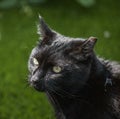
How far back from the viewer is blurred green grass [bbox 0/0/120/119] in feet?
12.3

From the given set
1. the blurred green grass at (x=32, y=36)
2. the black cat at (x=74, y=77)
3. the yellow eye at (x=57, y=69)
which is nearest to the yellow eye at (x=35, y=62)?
the black cat at (x=74, y=77)

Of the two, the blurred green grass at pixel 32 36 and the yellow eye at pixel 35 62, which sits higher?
the yellow eye at pixel 35 62

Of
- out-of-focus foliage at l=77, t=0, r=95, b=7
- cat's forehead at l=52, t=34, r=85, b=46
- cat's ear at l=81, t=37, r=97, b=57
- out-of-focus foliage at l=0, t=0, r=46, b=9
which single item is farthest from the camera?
out-of-focus foliage at l=0, t=0, r=46, b=9

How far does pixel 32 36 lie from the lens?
440cm

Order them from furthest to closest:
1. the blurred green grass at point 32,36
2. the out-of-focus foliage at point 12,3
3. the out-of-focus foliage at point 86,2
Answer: the out-of-focus foliage at point 12,3 → the out-of-focus foliage at point 86,2 → the blurred green grass at point 32,36

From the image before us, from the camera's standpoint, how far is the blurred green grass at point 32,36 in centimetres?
375

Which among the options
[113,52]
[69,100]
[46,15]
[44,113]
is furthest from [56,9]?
[69,100]

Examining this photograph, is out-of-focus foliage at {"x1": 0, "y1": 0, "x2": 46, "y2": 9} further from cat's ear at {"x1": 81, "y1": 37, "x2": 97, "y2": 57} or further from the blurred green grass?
cat's ear at {"x1": 81, "y1": 37, "x2": 97, "y2": 57}

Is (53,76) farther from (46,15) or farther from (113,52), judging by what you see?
(46,15)

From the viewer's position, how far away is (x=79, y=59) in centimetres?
276

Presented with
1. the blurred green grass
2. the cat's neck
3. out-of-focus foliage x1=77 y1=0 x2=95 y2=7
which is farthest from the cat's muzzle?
out-of-focus foliage x1=77 y1=0 x2=95 y2=7

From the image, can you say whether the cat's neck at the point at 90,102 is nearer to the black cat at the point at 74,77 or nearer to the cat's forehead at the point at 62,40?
the black cat at the point at 74,77

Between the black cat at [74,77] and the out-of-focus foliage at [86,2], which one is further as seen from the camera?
the out-of-focus foliage at [86,2]

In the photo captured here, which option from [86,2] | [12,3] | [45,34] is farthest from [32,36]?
[45,34]
